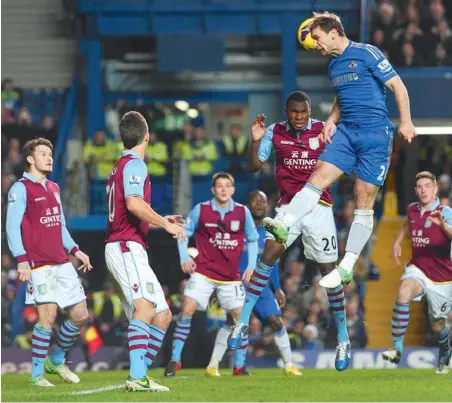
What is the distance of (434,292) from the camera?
43.6 feet

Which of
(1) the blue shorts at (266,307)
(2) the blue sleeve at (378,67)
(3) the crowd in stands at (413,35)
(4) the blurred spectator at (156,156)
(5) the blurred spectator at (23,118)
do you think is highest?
(3) the crowd in stands at (413,35)

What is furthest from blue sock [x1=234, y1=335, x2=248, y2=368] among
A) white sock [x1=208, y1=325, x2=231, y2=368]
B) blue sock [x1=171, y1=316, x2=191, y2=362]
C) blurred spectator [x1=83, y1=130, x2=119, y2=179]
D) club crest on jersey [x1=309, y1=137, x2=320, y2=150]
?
blurred spectator [x1=83, y1=130, x2=119, y2=179]

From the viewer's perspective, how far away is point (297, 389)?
9805 millimetres

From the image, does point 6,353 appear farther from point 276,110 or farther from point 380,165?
point 380,165

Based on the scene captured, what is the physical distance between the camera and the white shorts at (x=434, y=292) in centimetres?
1327

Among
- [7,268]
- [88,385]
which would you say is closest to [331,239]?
[88,385]

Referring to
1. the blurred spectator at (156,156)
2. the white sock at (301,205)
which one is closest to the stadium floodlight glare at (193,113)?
the blurred spectator at (156,156)

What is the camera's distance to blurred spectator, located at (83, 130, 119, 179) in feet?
69.9

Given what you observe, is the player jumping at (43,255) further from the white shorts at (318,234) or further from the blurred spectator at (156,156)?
the blurred spectator at (156,156)

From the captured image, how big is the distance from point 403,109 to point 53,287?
3.62m

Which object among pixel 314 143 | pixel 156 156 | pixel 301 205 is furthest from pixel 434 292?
pixel 156 156

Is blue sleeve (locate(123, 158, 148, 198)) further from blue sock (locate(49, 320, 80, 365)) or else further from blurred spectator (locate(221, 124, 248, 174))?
blurred spectator (locate(221, 124, 248, 174))

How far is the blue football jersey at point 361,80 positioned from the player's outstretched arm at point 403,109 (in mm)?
101

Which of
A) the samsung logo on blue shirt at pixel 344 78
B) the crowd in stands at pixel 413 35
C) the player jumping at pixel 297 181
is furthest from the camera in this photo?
the crowd in stands at pixel 413 35
